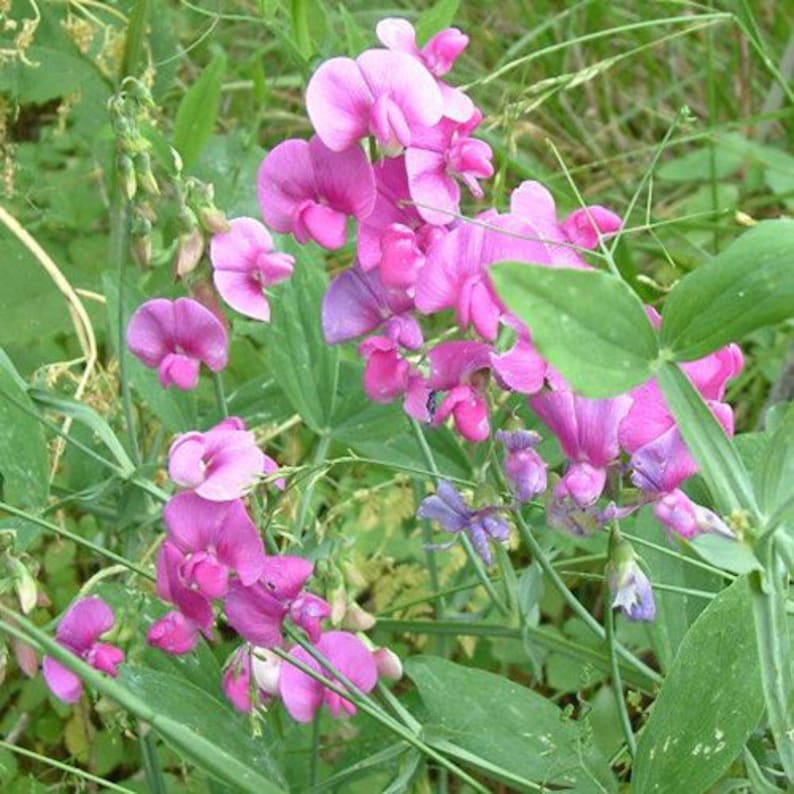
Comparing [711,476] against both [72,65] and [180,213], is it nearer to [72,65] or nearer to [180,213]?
[180,213]

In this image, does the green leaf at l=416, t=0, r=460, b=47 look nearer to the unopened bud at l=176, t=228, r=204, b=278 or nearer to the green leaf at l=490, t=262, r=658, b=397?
the unopened bud at l=176, t=228, r=204, b=278

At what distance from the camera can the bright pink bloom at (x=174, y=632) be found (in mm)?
1002

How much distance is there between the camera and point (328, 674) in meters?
1.06

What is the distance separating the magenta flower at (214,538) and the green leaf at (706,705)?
0.83 ft

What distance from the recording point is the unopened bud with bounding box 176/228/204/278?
102cm

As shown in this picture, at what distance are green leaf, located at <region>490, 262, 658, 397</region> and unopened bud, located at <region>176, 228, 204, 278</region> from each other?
1.22 feet

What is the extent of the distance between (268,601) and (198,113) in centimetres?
60

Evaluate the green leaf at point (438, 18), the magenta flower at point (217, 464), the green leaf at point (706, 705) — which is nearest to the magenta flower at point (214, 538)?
the magenta flower at point (217, 464)

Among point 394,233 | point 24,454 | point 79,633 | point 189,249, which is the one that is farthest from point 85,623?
point 394,233

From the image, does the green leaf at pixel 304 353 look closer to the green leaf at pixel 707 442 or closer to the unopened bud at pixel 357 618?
the unopened bud at pixel 357 618

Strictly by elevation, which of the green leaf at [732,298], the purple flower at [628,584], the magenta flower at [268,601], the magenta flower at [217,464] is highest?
the green leaf at [732,298]

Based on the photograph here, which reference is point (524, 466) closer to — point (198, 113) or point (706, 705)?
point (706, 705)

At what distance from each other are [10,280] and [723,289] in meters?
1.07

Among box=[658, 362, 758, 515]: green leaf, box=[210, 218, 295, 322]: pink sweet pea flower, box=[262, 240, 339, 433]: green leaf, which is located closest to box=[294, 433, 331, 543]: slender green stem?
box=[262, 240, 339, 433]: green leaf
